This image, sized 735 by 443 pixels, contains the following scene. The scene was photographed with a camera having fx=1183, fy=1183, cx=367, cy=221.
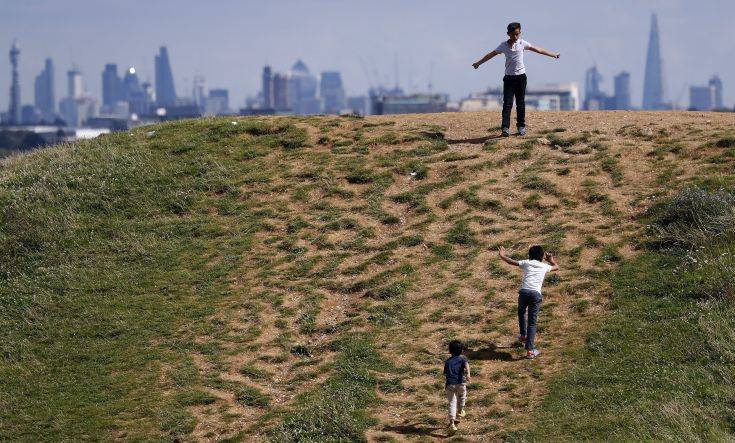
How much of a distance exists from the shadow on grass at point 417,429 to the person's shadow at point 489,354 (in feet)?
8.95

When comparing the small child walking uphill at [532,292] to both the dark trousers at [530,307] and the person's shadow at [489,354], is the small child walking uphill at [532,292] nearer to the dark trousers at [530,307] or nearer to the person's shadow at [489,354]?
the dark trousers at [530,307]

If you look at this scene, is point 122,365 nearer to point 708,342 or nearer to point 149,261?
point 149,261

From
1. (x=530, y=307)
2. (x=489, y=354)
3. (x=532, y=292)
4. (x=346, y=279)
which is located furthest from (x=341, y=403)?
(x=346, y=279)

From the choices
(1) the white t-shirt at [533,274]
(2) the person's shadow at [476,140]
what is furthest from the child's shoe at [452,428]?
(2) the person's shadow at [476,140]

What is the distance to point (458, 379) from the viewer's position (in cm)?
2039

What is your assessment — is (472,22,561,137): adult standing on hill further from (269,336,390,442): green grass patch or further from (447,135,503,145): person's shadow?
(269,336,390,442): green grass patch

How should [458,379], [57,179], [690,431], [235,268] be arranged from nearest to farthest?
[690,431], [458,379], [235,268], [57,179]

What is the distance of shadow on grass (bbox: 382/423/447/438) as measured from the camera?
20.5 m

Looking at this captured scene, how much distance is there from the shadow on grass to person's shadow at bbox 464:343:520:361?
2.73m

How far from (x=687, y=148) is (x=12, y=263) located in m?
18.1

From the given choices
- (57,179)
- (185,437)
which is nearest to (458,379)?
(185,437)

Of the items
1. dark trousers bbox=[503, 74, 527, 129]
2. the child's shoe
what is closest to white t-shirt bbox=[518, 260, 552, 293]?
the child's shoe

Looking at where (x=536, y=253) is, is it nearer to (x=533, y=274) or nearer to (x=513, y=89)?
(x=533, y=274)

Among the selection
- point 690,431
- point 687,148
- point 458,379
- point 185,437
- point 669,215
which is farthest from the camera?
point 687,148
